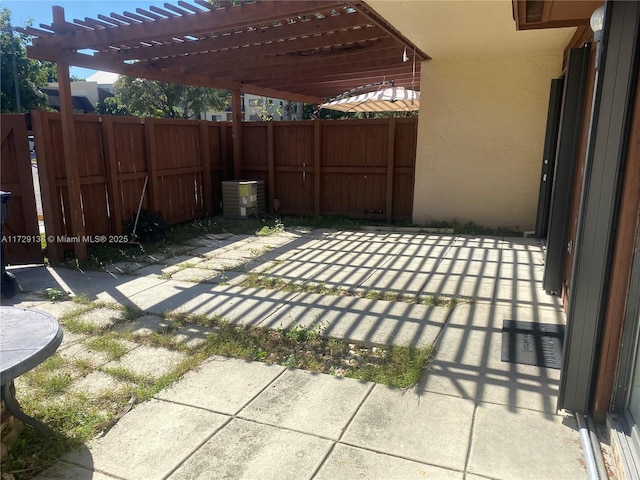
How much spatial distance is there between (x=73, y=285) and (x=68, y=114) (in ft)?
6.92

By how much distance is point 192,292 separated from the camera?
14.5 ft

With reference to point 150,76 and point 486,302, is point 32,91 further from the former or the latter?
point 486,302

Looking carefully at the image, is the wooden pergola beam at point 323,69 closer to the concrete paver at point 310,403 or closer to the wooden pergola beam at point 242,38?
the wooden pergola beam at point 242,38

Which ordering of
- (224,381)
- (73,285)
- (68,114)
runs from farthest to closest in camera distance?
(68,114), (73,285), (224,381)

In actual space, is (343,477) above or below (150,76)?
below

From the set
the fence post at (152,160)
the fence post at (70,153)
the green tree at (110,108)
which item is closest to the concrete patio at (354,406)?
the fence post at (70,153)

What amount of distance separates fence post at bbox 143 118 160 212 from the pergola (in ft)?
2.57

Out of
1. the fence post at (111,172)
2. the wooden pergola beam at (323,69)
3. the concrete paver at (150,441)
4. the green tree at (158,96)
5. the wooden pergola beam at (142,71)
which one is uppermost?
the green tree at (158,96)

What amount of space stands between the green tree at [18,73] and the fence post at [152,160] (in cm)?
1573

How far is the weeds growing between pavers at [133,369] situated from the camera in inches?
87.9

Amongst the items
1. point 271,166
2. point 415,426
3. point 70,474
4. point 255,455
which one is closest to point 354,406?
point 415,426

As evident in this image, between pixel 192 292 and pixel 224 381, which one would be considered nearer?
pixel 224 381

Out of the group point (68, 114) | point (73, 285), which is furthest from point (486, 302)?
point (68, 114)

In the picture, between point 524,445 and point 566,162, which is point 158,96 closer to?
point 566,162
